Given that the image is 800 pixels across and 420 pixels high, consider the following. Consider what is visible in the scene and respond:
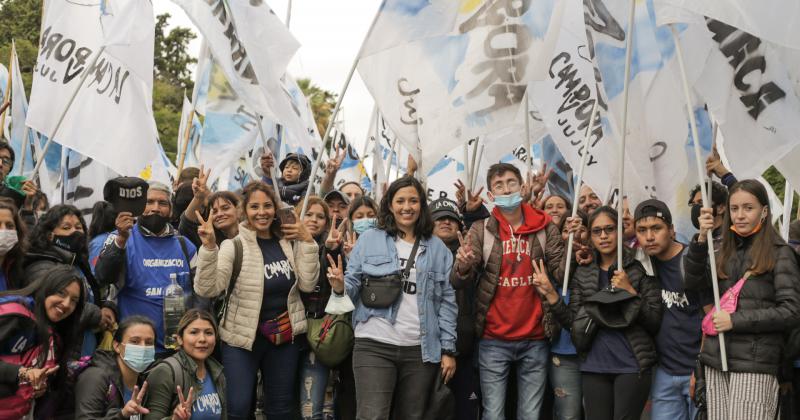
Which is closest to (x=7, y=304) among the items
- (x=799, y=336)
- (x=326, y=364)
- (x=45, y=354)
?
(x=45, y=354)

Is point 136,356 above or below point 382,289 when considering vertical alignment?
below

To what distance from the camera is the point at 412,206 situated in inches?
271

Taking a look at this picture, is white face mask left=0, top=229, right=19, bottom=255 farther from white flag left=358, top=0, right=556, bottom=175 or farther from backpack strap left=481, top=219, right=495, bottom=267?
backpack strap left=481, top=219, right=495, bottom=267

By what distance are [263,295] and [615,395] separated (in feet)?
7.95

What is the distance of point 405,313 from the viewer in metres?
6.71

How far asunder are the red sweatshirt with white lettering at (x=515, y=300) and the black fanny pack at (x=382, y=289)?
666mm

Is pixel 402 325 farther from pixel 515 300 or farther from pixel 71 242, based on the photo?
pixel 71 242

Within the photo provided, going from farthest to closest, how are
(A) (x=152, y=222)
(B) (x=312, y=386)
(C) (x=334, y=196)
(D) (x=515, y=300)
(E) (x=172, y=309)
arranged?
1. (C) (x=334, y=196)
2. (B) (x=312, y=386)
3. (A) (x=152, y=222)
4. (D) (x=515, y=300)
5. (E) (x=172, y=309)

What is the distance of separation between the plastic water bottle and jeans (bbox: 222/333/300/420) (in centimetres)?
35

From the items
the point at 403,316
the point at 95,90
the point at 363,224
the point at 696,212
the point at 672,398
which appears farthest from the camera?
the point at 95,90

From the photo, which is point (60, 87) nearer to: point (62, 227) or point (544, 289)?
point (62, 227)

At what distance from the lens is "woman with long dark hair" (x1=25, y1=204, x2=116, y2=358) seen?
20.9 feet

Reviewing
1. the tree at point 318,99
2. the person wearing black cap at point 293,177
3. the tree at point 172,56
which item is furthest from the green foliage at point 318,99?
the person wearing black cap at point 293,177

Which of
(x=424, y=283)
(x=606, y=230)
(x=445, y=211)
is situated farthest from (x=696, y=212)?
(x=424, y=283)
